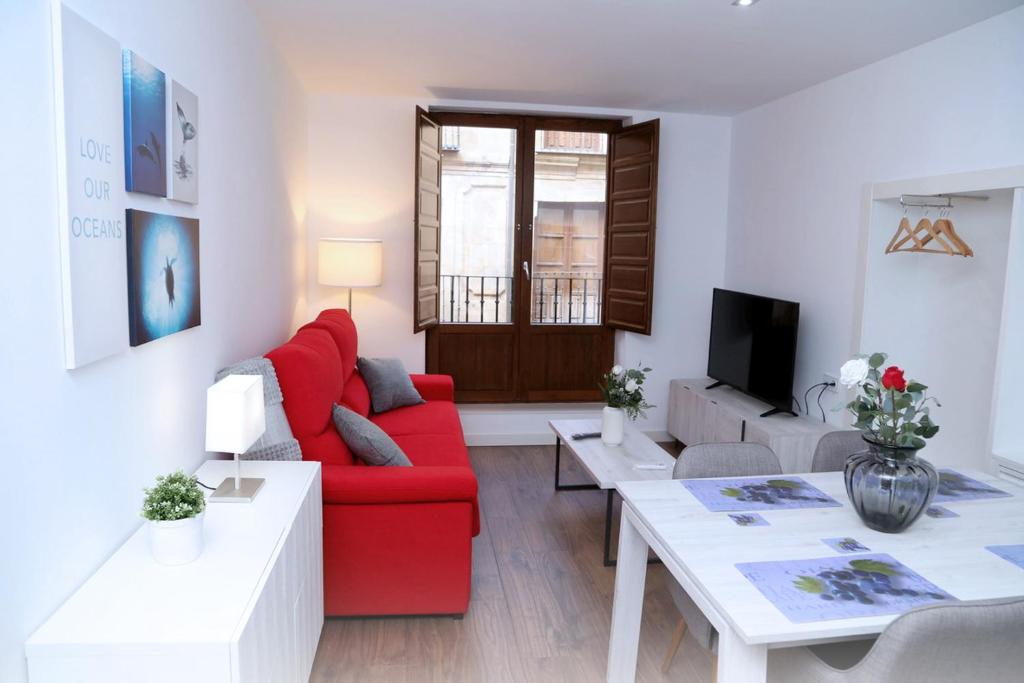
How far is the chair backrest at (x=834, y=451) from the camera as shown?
9.44 ft

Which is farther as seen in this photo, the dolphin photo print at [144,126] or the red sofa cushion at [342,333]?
the red sofa cushion at [342,333]

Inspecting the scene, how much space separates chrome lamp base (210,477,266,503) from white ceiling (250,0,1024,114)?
221cm

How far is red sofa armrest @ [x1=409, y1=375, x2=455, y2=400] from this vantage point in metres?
5.13

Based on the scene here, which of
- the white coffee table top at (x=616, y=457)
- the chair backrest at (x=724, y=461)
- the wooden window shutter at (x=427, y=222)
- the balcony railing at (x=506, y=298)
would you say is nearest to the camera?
the chair backrest at (x=724, y=461)

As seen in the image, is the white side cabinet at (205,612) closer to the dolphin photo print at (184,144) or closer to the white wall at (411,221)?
the dolphin photo print at (184,144)

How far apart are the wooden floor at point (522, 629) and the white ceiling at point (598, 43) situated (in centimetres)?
262

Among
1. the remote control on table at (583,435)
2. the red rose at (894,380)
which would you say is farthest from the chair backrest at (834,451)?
the remote control on table at (583,435)

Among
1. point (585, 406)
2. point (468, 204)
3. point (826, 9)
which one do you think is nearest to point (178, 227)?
point (826, 9)

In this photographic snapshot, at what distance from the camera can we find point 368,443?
3.14 meters

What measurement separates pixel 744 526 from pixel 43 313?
6.29ft

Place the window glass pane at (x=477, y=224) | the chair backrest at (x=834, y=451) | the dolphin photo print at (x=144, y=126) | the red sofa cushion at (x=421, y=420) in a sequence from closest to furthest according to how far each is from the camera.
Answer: the dolphin photo print at (x=144, y=126) → the chair backrest at (x=834, y=451) → the red sofa cushion at (x=421, y=420) → the window glass pane at (x=477, y=224)

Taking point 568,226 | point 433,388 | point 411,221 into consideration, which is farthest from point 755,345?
point 411,221

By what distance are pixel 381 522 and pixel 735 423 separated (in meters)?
2.75

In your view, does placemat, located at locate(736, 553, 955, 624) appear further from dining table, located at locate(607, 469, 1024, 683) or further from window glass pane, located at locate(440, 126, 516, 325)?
window glass pane, located at locate(440, 126, 516, 325)
